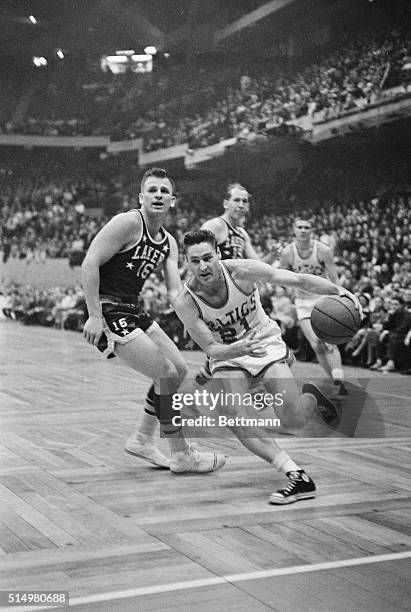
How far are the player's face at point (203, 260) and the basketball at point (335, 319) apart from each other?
2.84 feet

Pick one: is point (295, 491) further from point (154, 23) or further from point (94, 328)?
point (154, 23)

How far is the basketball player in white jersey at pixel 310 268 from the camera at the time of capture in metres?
6.98

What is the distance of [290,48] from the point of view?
66.0ft

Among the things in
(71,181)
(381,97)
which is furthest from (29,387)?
(71,181)

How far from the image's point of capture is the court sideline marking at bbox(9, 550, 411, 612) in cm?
237

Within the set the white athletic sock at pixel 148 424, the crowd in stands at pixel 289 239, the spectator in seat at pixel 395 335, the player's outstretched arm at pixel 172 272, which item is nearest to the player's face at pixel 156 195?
the player's outstretched arm at pixel 172 272

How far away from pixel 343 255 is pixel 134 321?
32.8 ft

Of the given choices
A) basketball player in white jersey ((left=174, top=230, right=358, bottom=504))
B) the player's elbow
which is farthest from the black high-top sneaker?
the player's elbow

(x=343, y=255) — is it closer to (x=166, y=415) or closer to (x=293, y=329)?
(x=293, y=329)

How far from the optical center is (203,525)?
3211 mm

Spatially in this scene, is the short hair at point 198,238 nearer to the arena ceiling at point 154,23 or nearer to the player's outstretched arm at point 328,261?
the player's outstretched arm at point 328,261

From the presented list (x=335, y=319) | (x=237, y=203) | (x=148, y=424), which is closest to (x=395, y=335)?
(x=237, y=203)

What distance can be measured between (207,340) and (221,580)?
4.62ft

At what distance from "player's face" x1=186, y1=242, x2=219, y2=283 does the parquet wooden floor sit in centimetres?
105
